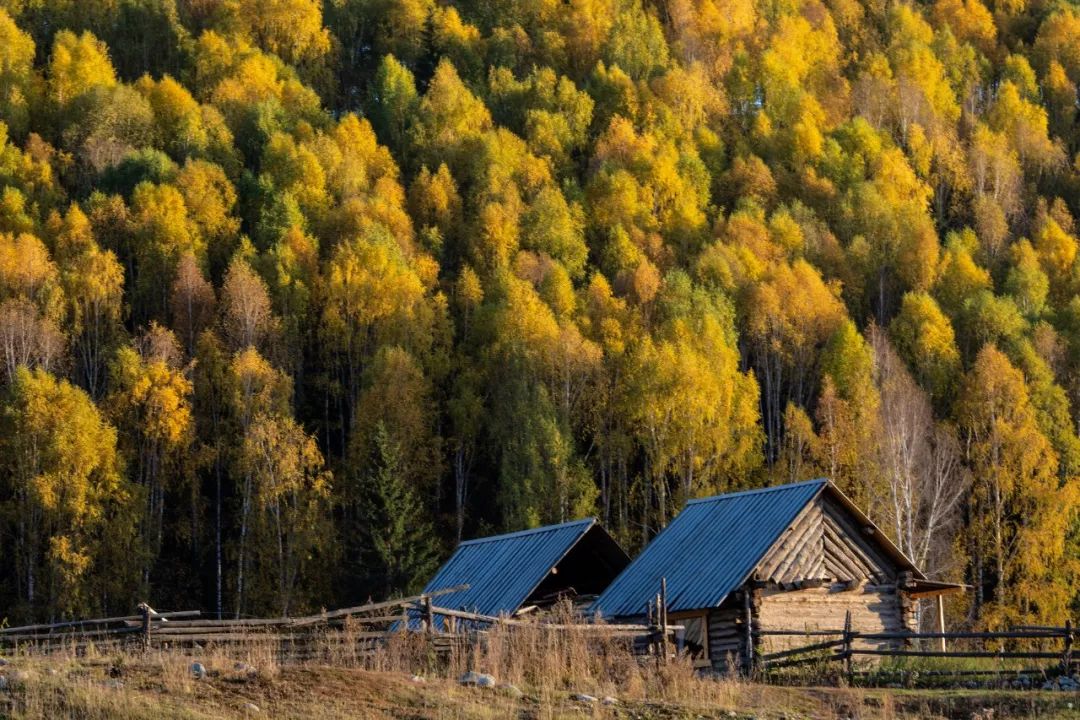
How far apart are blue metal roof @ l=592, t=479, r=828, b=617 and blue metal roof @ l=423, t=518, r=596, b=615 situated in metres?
1.65

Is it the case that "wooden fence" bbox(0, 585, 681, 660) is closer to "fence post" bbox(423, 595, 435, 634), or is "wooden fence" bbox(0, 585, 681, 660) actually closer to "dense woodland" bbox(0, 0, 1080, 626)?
"fence post" bbox(423, 595, 435, 634)

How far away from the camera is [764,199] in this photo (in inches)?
3543

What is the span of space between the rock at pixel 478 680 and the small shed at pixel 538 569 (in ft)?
43.3

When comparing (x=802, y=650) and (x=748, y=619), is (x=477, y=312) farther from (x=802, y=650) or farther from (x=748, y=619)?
(x=802, y=650)

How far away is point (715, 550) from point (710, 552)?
0.12 meters

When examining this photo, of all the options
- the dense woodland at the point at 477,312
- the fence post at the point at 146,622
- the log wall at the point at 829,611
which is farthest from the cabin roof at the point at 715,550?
the dense woodland at the point at 477,312

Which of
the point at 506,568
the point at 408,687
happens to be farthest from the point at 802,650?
the point at 408,687

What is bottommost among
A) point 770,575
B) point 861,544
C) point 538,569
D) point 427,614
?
point 427,614

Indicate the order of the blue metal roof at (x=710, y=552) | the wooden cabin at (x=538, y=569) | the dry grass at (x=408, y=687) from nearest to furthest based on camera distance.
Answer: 1. the dry grass at (x=408, y=687)
2. the blue metal roof at (x=710, y=552)
3. the wooden cabin at (x=538, y=569)

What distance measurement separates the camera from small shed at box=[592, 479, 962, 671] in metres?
33.1

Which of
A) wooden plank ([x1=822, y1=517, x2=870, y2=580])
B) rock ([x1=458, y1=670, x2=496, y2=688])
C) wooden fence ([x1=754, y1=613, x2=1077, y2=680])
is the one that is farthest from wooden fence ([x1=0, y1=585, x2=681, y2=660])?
wooden plank ([x1=822, y1=517, x2=870, y2=580])

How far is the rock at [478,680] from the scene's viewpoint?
69.4 feet

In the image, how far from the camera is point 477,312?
68.4 meters

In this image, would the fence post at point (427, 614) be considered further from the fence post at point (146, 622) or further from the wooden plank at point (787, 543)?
the wooden plank at point (787, 543)
